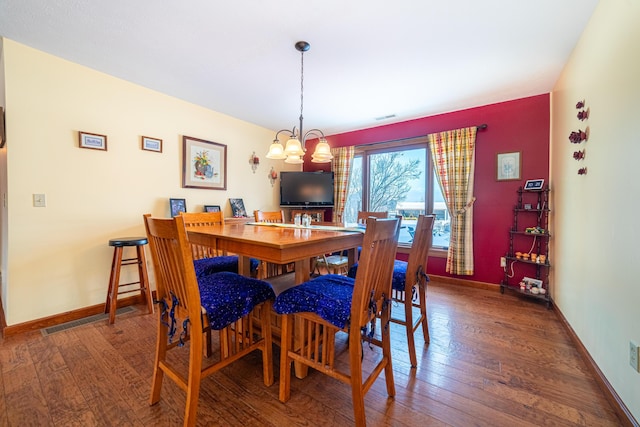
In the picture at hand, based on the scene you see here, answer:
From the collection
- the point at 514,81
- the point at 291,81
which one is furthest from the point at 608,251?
the point at 291,81

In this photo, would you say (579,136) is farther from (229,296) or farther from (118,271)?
(118,271)


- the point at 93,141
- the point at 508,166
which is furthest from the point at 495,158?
the point at 93,141

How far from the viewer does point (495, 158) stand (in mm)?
3186

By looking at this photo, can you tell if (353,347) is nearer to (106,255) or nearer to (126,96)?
(106,255)

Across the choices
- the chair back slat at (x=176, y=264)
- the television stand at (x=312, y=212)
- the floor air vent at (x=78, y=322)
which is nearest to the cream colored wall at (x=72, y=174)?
the floor air vent at (x=78, y=322)

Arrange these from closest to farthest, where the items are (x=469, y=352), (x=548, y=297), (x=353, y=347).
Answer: (x=353, y=347)
(x=469, y=352)
(x=548, y=297)

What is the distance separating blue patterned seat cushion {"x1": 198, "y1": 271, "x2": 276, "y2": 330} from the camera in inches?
49.1

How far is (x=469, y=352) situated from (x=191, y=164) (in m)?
3.36

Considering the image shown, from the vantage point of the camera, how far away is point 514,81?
2650mm

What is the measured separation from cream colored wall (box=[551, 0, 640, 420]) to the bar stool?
3.21 metres

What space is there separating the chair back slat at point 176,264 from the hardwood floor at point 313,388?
540mm

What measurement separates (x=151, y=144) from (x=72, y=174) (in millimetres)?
759

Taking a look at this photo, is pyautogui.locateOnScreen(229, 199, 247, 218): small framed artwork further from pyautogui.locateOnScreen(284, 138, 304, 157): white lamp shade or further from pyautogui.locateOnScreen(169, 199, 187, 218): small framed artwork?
pyautogui.locateOnScreen(284, 138, 304, 157): white lamp shade

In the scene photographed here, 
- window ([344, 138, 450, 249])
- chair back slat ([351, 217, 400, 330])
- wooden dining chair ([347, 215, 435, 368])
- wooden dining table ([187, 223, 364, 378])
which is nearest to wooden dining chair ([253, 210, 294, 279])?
wooden dining table ([187, 223, 364, 378])
